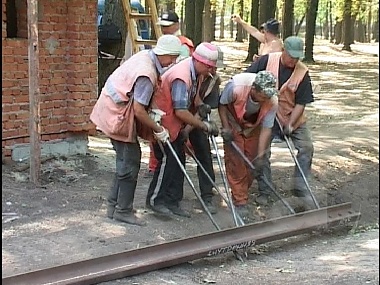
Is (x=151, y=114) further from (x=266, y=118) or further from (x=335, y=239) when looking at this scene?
(x=335, y=239)

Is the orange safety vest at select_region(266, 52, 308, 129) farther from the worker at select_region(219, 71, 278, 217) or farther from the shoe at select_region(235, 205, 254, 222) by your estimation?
the shoe at select_region(235, 205, 254, 222)

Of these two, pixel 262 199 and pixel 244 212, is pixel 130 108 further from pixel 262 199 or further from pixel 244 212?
pixel 262 199

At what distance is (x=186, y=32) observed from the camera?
6559 mm

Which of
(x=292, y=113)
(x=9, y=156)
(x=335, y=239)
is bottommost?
(x=335, y=239)

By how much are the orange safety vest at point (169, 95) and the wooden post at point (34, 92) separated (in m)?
1.09

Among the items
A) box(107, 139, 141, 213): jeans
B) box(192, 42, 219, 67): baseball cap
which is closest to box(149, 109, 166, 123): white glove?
box(107, 139, 141, 213): jeans

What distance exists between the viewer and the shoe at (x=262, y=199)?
5841 millimetres

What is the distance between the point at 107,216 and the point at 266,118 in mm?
1408

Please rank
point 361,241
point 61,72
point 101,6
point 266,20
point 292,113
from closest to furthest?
point 361,241 < point 292,113 < point 61,72 < point 266,20 < point 101,6

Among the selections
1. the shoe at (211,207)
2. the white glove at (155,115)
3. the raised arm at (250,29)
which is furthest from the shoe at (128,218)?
the raised arm at (250,29)

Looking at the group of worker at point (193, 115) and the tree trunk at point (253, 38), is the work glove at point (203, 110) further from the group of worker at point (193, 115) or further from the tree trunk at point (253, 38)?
the tree trunk at point (253, 38)

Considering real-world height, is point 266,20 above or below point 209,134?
above

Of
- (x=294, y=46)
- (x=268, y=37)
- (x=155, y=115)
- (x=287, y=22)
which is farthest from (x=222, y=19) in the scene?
(x=155, y=115)

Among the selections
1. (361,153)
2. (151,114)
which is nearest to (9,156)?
(151,114)
